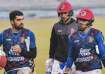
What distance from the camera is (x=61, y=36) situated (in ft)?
44.8

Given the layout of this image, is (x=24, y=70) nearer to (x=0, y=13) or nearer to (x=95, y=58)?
(x=95, y=58)

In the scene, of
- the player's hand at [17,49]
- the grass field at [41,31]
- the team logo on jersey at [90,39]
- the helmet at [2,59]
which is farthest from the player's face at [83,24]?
the grass field at [41,31]

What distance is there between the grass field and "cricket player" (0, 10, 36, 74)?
4782 millimetres

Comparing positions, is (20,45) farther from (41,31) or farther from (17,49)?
(41,31)

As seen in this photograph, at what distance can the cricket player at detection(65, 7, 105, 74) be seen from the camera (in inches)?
473

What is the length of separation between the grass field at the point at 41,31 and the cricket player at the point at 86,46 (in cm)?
569

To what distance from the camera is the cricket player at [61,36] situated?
1359 centimetres

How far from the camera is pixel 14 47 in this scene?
12.8 m

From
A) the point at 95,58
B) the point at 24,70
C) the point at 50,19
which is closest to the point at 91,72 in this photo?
the point at 95,58

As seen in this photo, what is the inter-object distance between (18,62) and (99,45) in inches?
80.4

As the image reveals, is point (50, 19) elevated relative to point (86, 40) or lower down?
lower down

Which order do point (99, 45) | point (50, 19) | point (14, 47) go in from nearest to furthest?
point (99, 45) < point (14, 47) < point (50, 19)

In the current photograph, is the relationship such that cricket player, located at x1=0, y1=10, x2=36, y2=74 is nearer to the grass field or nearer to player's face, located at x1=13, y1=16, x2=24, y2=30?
player's face, located at x1=13, y1=16, x2=24, y2=30

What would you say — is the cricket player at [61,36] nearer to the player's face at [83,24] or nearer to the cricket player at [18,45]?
the cricket player at [18,45]
